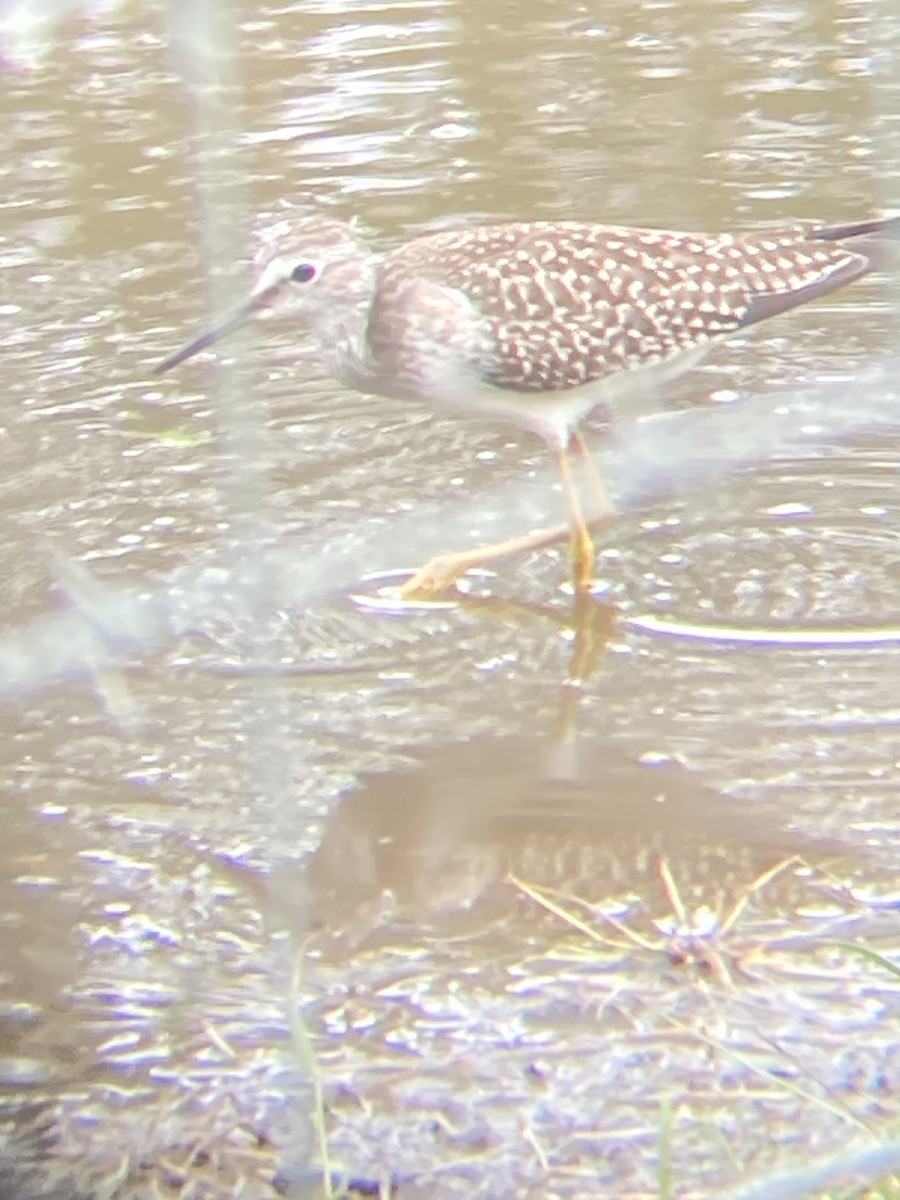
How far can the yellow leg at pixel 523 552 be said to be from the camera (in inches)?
198

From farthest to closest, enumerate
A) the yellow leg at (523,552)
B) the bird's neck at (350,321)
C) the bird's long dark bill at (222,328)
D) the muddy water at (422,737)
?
the bird's neck at (350,321) < the yellow leg at (523,552) < the bird's long dark bill at (222,328) < the muddy water at (422,737)

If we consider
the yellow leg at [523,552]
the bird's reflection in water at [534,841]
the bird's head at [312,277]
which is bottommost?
the yellow leg at [523,552]

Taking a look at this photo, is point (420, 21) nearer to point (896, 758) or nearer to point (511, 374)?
point (511, 374)

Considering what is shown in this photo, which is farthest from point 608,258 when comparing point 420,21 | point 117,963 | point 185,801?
point 420,21

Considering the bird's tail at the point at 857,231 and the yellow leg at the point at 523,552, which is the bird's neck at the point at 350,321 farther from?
the bird's tail at the point at 857,231

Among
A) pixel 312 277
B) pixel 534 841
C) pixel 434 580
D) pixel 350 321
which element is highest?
pixel 312 277

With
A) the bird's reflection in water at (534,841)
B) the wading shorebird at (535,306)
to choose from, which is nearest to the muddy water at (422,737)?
the bird's reflection in water at (534,841)

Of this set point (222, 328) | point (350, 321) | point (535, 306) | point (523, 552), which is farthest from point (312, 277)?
point (523, 552)

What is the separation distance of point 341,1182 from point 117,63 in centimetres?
628

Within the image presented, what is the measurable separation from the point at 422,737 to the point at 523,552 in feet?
3.13

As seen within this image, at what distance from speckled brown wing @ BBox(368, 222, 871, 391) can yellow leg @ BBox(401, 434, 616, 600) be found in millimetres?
291

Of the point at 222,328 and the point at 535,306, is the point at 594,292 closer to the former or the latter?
the point at 535,306

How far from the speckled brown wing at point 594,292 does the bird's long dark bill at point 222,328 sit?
0.99 feet

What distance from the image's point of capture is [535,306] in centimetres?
511
